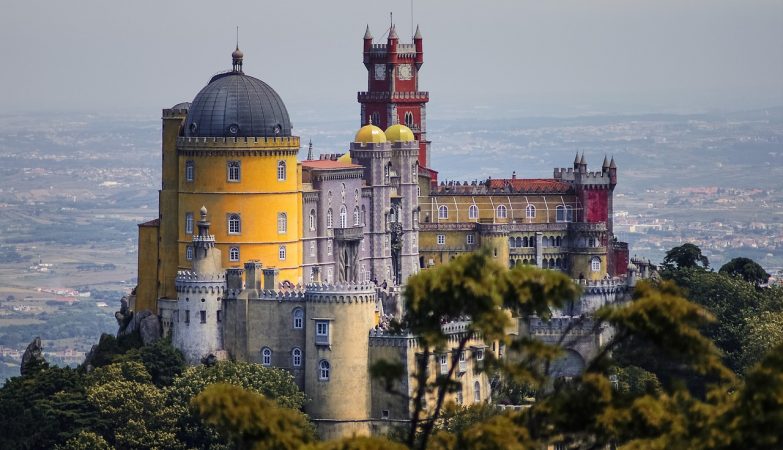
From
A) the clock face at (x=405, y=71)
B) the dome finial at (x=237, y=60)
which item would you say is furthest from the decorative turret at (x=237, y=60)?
the clock face at (x=405, y=71)

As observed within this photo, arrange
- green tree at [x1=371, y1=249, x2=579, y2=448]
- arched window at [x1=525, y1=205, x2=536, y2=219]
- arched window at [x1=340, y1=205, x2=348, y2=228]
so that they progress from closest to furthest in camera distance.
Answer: green tree at [x1=371, y1=249, x2=579, y2=448]
arched window at [x1=340, y1=205, x2=348, y2=228]
arched window at [x1=525, y1=205, x2=536, y2=219]

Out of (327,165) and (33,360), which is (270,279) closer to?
(327,165)

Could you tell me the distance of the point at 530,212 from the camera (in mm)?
149375

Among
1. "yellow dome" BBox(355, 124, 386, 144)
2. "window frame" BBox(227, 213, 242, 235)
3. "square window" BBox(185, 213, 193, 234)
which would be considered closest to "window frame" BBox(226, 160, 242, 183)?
"window frame" BBox(227, 213, 242, 235)

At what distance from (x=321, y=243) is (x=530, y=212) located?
21.1 m

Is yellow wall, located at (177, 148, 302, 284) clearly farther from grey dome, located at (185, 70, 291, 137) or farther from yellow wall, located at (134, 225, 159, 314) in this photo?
yellow wall, located at (134, 225, 159, 314)

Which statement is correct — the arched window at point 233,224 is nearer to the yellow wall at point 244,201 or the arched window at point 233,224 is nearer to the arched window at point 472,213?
the yellow wall at point 244,201

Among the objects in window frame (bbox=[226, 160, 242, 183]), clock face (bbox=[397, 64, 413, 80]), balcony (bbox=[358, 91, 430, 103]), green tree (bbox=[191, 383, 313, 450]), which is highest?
clock face (bbox=[397, 64, 413, 80])

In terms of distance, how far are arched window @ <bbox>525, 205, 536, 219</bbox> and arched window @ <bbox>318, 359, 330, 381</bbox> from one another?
31540 mm

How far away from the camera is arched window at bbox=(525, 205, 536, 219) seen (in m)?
149

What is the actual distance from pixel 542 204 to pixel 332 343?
106 feet

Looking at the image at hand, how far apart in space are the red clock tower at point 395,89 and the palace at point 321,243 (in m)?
9.21

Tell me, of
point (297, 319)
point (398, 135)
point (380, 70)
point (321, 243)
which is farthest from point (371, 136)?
point (297, 319)

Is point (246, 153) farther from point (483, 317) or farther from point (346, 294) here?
point (483, 317)
